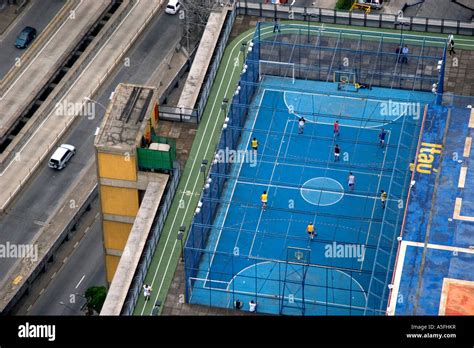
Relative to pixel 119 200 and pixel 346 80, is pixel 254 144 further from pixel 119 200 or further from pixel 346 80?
pixel 119 200

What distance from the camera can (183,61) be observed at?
190 m

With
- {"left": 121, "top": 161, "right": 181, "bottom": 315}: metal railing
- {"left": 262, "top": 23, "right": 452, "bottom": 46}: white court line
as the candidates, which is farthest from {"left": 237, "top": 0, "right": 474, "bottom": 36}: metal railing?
{"left": 121, "top": 161, "right": 181, "bottom": 315}: metal railing

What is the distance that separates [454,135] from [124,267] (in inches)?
1380

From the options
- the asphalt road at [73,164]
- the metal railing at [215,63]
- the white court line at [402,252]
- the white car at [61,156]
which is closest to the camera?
the white court line at [402,252]

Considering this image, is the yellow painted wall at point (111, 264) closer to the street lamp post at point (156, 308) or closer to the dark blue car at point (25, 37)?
the street lamp post at point (156, 308)

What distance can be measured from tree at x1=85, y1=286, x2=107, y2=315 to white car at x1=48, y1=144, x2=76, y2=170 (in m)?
26.8

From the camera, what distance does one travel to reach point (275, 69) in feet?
507

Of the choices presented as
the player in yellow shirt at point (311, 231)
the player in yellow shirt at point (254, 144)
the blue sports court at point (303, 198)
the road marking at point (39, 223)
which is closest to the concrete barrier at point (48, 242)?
the road marking at point (39, 223)

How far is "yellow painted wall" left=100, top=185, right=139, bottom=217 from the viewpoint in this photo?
138 m

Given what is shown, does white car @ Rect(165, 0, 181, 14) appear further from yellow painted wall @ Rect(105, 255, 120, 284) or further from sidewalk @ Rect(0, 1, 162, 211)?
yellow painted wall @ Rect(105, 255, 120, 284)

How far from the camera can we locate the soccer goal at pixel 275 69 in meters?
154

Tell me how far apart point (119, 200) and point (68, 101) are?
50.7 meters

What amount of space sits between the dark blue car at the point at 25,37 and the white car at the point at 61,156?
2441 cm
